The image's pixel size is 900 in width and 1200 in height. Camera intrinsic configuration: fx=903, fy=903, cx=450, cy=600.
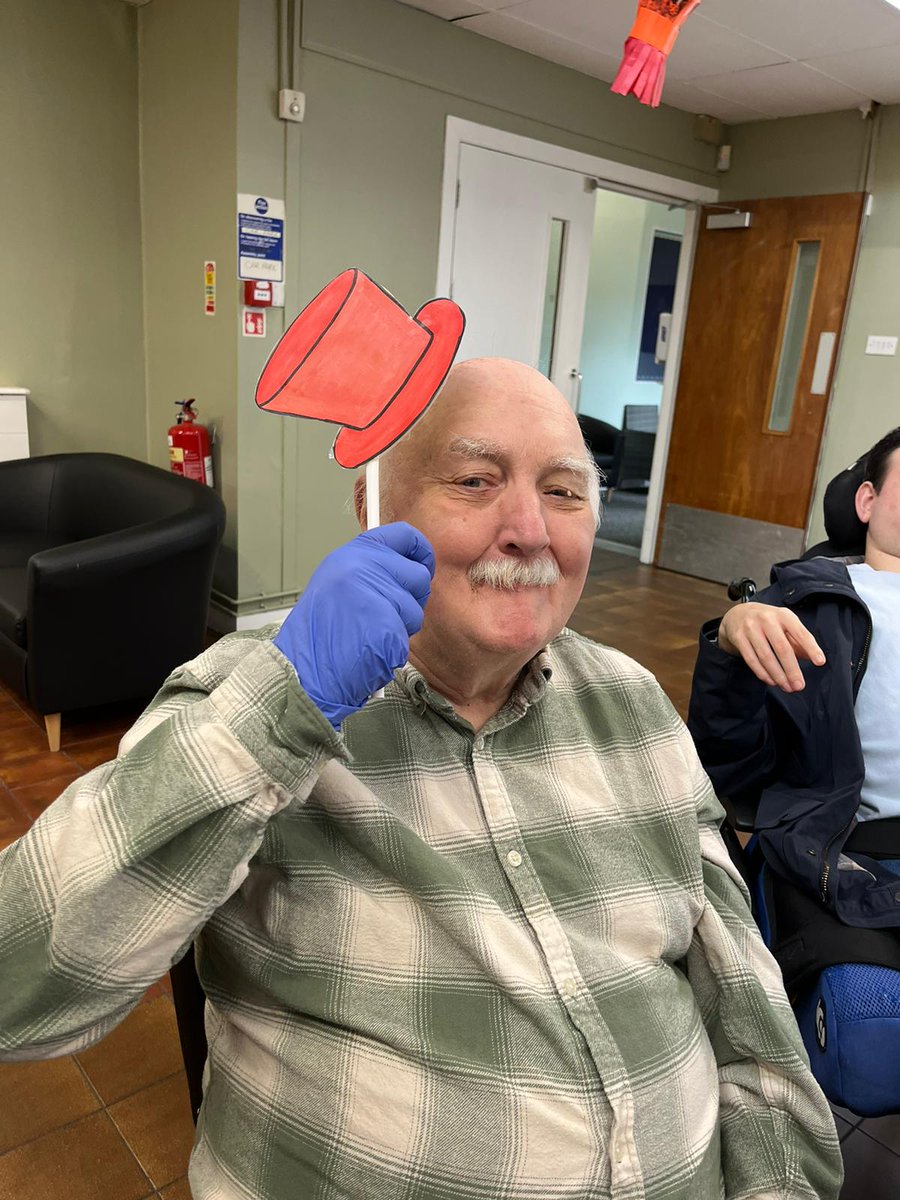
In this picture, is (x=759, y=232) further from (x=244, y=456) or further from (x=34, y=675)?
(x=34, y=675)

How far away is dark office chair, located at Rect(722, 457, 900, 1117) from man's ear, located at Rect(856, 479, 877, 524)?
1.86ft

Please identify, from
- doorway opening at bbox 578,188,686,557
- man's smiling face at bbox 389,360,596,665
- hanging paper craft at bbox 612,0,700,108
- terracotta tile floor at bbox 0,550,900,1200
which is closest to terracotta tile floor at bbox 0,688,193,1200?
terracotta tile floor at bbox 0,550,900,1200

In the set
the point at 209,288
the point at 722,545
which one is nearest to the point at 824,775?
the point at 209,288

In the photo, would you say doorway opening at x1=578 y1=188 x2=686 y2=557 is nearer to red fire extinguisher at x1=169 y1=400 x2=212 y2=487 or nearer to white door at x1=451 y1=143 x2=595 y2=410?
white door at x1=451 y1=143 x2=595 y2=410

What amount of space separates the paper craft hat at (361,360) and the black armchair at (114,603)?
2.12 m

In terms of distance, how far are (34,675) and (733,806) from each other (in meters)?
2.28

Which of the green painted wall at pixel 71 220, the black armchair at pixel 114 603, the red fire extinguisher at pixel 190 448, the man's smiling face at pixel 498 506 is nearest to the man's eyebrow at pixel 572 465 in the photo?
the man's smiling face at pixel 498 506

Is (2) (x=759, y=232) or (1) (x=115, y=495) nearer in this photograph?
(1) (x=115, y=495)

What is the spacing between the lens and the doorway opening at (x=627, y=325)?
835 cm

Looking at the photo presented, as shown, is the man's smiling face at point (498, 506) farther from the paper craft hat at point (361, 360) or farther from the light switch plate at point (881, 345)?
the light switch plate at point (881, 345)

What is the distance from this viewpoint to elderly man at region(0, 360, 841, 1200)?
2.24 ft

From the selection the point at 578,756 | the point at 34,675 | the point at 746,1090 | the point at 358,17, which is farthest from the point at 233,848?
the point at 358,17

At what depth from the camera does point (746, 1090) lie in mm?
1047

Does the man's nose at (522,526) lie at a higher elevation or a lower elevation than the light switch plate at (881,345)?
lower
